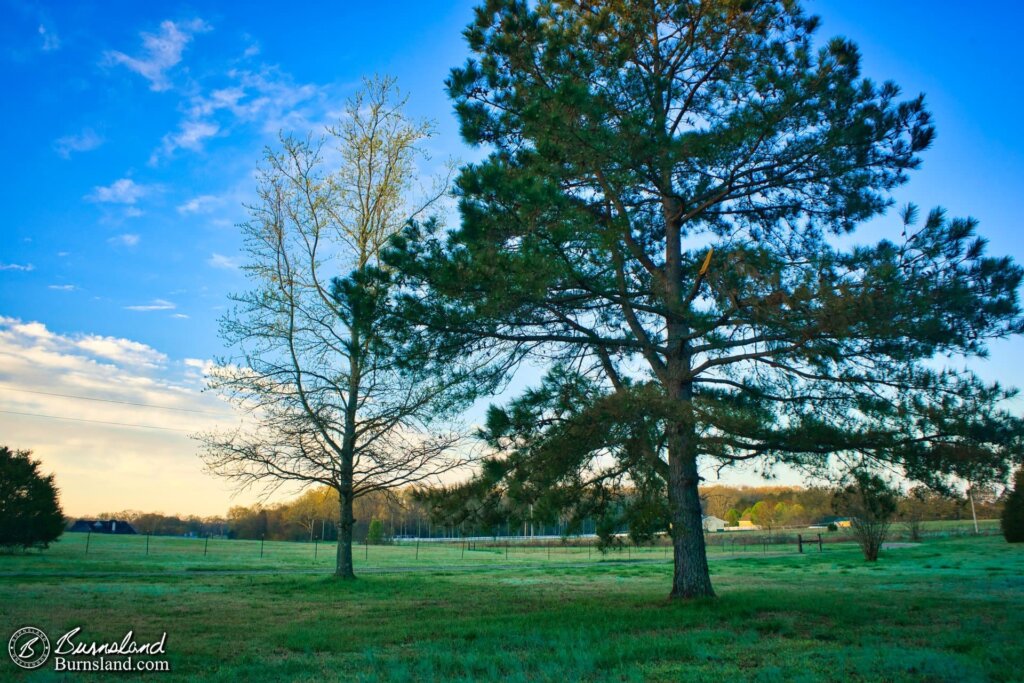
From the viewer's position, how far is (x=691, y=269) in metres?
11.0

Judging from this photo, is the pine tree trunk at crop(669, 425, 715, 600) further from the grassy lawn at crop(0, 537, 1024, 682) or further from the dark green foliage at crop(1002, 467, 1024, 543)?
A: the dark green foliage at crop(1002, 467, 1024, 543)

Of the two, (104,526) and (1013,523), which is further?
(104,526)

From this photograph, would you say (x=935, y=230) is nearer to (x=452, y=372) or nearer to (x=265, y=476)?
(x=452, y=372)

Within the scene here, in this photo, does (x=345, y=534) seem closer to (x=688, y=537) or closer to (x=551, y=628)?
(x=688, y=537)

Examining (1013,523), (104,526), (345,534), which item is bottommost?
(104,526)

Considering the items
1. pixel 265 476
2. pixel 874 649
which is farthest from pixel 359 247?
pixel 874 649

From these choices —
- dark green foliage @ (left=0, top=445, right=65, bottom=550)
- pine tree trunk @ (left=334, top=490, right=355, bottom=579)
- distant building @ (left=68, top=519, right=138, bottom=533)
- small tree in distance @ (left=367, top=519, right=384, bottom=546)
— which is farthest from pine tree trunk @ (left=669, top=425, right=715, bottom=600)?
distant building @ (left=68, top=519, right=138, bottom=533)

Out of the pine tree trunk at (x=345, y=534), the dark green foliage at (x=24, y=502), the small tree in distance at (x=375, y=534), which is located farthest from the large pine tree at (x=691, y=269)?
the small tree in distance at (x=375, y=534)

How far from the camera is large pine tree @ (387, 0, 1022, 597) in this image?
8.49 meters

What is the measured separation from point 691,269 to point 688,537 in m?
4.27

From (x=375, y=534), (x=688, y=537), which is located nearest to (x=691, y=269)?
(x=688, y=537)

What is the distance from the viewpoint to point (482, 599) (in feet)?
39.8

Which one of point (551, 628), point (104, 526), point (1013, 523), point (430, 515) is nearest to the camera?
point (551, 628)

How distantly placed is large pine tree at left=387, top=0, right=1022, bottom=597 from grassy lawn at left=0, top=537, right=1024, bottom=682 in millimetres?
1603
